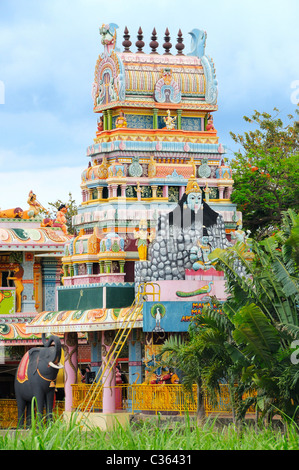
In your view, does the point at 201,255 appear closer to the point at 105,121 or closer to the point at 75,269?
the point at 75,269

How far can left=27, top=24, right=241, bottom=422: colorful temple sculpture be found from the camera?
33.5 m

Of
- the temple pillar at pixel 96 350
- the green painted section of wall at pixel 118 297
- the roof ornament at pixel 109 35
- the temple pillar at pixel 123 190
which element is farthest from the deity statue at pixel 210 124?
the temple pillar at pixel 96 350

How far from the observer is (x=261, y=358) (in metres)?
27.4

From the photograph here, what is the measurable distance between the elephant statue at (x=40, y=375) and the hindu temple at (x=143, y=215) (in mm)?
822

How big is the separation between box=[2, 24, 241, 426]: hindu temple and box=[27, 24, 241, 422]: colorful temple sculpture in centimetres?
3

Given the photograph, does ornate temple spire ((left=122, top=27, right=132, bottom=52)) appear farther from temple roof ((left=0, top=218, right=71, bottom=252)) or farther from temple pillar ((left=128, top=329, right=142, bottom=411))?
temple pillar ((left=128, top=329, right=142, bottom=411))

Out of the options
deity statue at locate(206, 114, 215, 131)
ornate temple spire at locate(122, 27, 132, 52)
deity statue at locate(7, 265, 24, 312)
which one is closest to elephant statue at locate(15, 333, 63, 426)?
deity statue at locate(7, 265, 24, 312)

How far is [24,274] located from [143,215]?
23.9ft

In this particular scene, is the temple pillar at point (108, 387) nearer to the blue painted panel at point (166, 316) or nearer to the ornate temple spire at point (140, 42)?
the blue painted panel at point (166, 316)

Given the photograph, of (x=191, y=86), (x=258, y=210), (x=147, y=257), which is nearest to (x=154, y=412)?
(x=147, y=257)

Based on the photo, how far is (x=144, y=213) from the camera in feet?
120

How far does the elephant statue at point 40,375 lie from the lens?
114ft

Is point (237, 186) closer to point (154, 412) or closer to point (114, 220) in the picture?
point (114, 220)

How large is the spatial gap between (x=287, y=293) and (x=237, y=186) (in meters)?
17.9
